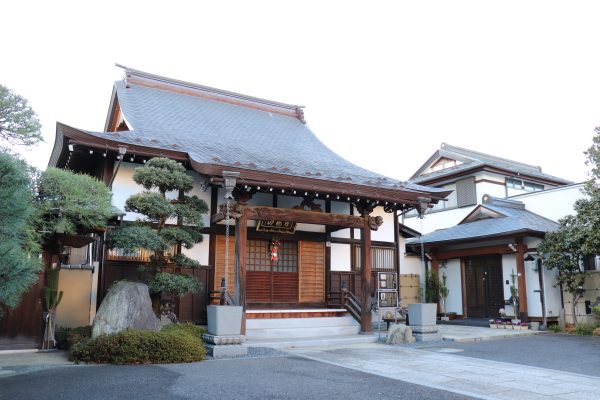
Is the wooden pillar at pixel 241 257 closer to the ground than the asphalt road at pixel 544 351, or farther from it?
farther from it

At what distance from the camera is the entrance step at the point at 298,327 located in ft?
36.7

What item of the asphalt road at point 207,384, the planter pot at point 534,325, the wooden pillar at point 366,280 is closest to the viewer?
the asphalt road at point 207,384

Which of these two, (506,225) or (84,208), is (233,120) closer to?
(84,208)

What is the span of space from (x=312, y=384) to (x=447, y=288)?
12590 millimetres

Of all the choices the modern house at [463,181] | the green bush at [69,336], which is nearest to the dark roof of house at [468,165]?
the modern house at [463,181]

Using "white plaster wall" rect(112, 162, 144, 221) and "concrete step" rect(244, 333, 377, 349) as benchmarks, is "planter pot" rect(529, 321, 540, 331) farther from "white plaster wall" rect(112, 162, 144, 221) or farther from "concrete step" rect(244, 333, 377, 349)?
"white plaster wall" rect(112, 162, 144, 221)

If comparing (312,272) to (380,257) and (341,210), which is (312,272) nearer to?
(341,210)

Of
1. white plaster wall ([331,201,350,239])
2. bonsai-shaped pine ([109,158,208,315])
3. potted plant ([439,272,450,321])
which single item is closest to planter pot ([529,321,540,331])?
potted plant ([439,272,450,321])

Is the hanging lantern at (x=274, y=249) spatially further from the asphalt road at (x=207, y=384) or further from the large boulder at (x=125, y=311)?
the asphalt road at (x=207, y=384)

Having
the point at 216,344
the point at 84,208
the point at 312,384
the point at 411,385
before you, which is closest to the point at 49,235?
the point at 84,208

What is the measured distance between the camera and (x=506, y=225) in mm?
16172

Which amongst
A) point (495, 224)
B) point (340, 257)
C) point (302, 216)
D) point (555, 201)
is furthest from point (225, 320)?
point (555, 201)

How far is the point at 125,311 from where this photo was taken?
335 inches

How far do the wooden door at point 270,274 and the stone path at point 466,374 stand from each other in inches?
127
